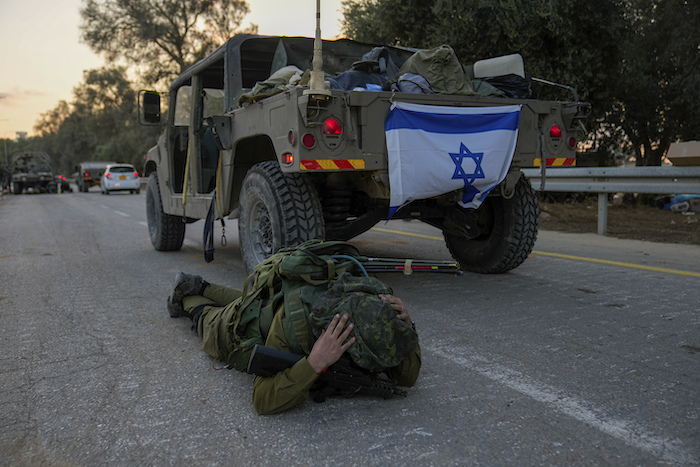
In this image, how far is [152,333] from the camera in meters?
3.88

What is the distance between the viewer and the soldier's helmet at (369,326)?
2363 millimetres

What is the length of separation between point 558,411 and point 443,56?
125 inches

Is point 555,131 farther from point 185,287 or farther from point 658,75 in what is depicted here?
point 658,75

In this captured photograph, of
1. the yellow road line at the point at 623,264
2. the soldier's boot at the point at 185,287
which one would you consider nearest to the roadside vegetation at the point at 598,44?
the yellow road line at the point at 623,264

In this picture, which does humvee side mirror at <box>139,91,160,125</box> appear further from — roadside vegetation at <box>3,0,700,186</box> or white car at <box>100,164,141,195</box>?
white car at <box>100,164,141,195</box>

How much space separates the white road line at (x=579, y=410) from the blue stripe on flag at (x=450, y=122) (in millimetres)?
1728

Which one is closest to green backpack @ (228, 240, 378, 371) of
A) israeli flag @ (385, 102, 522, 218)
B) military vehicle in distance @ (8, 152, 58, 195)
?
israeli flag @ (385, 102, 522, 218)

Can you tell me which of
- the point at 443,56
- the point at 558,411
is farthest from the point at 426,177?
the point at 558,411

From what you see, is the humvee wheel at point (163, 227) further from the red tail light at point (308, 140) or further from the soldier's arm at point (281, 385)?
the soldier's arm at point (281, 385)

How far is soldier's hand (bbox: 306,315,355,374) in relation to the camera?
236 centimetres

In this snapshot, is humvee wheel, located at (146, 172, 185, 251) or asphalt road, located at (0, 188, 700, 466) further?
humvee wheel, located at (146, 172, 185, 251)

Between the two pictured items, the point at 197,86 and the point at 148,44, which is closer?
the point at 197,86

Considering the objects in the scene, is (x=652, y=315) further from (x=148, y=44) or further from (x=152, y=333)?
(x=148, y=44)

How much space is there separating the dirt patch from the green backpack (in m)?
6.75
